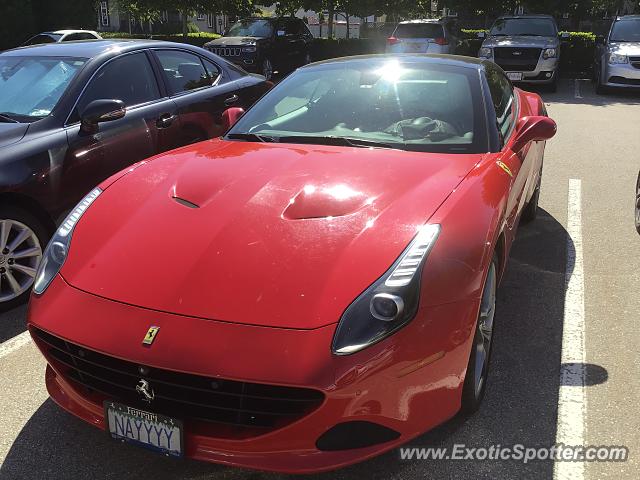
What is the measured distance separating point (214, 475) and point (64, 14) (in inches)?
992

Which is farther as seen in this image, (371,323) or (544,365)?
(544,365)

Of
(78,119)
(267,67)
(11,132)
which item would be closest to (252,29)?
(267,67)

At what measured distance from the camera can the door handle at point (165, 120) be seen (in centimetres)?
470

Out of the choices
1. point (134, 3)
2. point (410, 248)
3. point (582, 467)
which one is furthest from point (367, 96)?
point (134, 3)

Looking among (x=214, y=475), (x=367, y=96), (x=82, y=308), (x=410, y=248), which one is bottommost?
(x=214, y=475)

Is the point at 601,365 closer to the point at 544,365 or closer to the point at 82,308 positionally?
the point at 544,365

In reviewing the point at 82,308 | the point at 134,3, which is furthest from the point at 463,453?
the point at 134,3

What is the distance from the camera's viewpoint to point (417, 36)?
1714 cm

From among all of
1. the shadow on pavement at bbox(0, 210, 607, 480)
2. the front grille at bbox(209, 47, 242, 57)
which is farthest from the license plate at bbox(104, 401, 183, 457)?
the front grille at bbox(209, 47, 242, 57)

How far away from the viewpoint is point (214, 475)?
2312 mm

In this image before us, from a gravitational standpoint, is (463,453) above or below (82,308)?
below

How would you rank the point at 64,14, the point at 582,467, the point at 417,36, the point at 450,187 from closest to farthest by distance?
the point at 582,467
the point at 450,187
the point at 417,36
the point at 64,14

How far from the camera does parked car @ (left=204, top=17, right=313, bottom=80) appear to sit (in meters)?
15.3

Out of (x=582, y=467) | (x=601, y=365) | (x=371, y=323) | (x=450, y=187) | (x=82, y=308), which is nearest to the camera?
(x=371, y=323)
